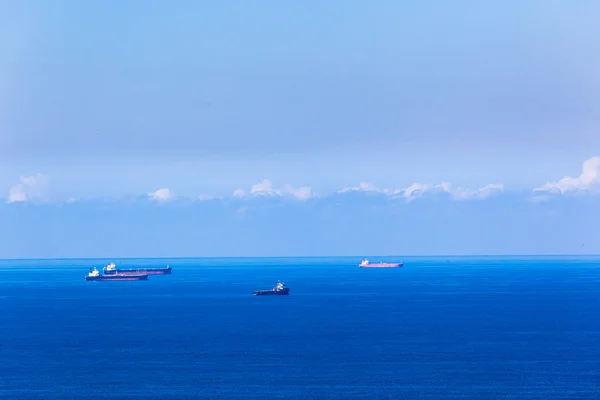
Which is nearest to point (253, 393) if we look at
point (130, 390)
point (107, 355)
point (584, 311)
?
point (130, 390)

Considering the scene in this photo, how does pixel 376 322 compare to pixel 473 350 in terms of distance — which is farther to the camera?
pixel 376 322

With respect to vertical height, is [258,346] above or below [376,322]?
below

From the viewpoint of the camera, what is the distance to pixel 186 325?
414ft

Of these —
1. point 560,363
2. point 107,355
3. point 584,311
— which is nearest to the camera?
point 560,363

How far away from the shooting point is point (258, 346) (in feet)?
333

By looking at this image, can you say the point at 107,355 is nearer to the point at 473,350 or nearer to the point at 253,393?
the point at 253,393

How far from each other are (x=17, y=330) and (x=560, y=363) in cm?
6705

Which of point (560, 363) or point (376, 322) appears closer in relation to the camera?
point (560, 363)

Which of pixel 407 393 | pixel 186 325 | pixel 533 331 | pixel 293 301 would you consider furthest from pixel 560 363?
pixel 293 301

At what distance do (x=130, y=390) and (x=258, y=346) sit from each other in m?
26.9

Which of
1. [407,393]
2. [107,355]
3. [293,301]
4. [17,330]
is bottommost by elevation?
[407,393]

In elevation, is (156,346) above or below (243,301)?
below

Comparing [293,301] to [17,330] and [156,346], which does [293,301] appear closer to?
[17,330]

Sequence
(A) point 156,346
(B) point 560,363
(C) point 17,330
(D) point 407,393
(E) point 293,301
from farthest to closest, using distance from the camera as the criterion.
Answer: (E) point 293,301
(C) point 17,330
(A) point 156,346
(B) point 560,363
(D) point 407,393
